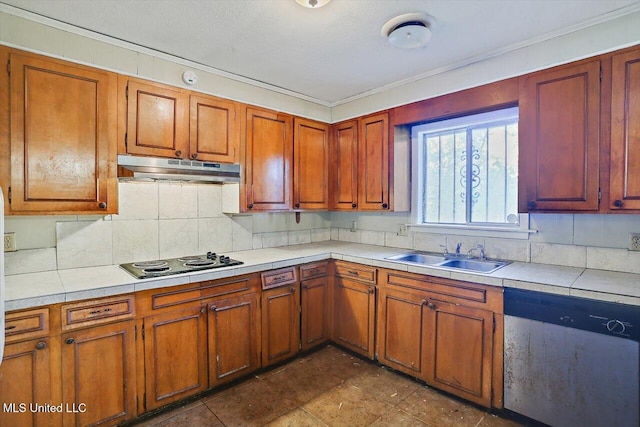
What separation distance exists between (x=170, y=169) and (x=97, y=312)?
3.25 feet

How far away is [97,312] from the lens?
186 cm

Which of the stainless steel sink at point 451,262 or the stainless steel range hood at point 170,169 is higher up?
the stainless steel range hood at point 170,169

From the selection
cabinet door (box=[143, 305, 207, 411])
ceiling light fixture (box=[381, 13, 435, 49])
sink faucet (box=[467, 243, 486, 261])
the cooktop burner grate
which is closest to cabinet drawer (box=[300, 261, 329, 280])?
the cooktop burner grate

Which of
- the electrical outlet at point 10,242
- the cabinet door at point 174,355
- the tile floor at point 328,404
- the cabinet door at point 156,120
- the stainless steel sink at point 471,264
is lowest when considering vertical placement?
the tile floor at point 328,404

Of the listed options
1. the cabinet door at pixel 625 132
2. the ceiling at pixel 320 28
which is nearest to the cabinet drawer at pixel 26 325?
the ceiling at pixel 320 28

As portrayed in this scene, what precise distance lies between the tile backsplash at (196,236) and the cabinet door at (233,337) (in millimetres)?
717

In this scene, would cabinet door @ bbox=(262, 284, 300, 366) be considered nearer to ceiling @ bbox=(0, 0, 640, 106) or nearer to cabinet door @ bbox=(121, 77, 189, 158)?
cabinet door @ bbox=(121, 77, 189, 158)

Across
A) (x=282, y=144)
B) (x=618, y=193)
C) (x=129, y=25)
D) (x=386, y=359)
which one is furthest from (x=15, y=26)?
(x=618, y=193)

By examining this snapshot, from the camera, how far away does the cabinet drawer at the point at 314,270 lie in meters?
2.89

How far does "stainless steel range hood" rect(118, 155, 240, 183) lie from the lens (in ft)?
7.16

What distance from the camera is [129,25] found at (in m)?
2.05

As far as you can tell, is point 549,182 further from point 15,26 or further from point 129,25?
point 15,26

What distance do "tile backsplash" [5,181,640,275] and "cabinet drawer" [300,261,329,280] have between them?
648 mm

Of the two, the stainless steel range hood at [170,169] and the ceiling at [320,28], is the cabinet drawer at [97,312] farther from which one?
the ceiling at [320,28]
